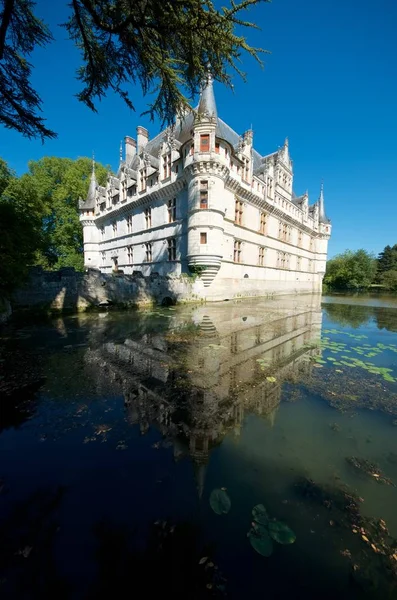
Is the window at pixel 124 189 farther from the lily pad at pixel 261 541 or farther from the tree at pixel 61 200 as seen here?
the lily pad at pixel 261 541

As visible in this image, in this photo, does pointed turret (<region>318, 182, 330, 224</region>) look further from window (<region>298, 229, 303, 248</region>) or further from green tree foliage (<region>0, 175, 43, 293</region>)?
green tree foliage (<region>0, 175, 43, 293</region>)

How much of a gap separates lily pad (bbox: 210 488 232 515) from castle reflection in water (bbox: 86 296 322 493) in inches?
6.4

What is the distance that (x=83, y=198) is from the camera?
33531 millimetres

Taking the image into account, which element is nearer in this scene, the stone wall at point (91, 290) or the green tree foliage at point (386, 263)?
the stone wall at point (91, 290)

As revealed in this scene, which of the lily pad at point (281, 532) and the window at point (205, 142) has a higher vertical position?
the window at point (205, 142)

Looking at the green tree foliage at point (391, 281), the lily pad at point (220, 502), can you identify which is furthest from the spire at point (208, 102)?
the green tree foliage at point (391, 281)

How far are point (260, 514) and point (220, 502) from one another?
0.33 m

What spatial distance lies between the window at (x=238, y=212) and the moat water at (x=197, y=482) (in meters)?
19.5

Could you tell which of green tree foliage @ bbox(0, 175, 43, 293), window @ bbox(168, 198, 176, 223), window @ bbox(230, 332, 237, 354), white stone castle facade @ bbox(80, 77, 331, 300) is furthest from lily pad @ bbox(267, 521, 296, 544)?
window @ bbox(168, 198, 176, 223)

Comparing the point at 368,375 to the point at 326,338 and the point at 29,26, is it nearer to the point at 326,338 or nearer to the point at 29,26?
the point at 326,338

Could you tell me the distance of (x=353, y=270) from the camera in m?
47.6

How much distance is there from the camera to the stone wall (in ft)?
36.0

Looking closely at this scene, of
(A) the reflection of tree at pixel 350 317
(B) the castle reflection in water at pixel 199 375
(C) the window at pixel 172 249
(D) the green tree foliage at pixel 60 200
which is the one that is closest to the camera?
(B) the castle reflection in water at pixel 199 375

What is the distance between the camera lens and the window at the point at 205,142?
16.9 metres
